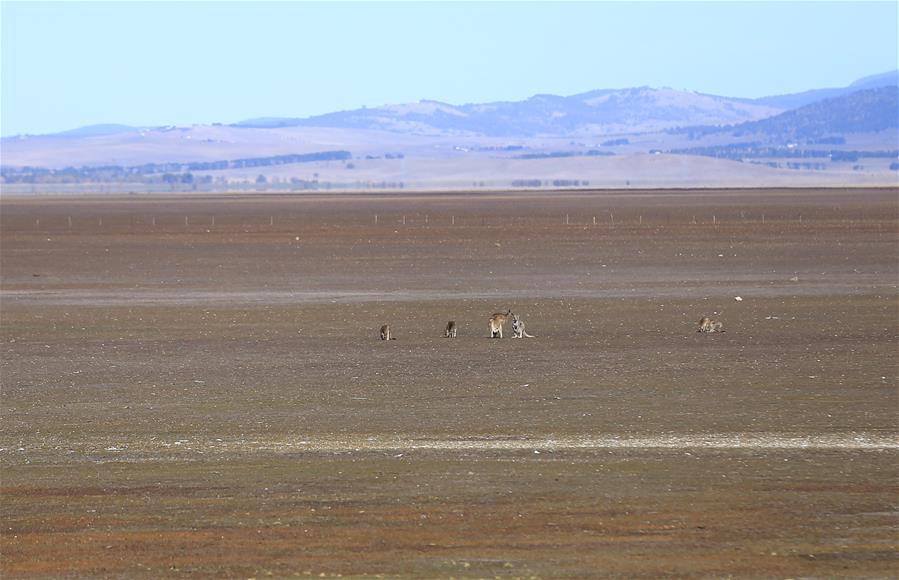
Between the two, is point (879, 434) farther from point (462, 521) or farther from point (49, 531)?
point (49, 531)

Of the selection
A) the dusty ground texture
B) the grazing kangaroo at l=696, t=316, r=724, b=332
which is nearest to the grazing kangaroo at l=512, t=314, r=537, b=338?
the dusty ground texture

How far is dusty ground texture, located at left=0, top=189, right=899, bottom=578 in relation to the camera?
9352 millimetres

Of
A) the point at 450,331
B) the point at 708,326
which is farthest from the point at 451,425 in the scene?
the point at 708,326

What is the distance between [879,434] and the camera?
12914 millimetres

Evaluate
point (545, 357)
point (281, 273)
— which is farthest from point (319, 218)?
point (545, 357)

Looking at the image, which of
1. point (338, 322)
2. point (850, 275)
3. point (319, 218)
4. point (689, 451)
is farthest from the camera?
point (319, 218)

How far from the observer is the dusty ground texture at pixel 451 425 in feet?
30.7

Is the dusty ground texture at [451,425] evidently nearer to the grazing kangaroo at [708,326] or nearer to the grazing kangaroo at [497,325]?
the grazing kangaroo at [497,325]

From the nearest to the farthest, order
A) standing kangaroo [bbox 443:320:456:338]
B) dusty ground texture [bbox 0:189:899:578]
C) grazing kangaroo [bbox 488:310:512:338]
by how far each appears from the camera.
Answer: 1. dusty ground texture [bbox 0:189:899:578]
2. grazing kangaroo [bbox 488:310:512:338]
3. standing kangaroo [bbox 443:320:456:338]

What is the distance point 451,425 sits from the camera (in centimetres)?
1361

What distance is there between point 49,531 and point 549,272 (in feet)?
75.6

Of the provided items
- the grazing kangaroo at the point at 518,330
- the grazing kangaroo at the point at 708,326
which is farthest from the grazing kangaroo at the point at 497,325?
the grazing kangaroo at the point at 708,326

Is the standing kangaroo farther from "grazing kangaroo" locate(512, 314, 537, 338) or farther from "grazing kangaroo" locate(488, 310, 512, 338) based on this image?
"grazing kangaroo" locate(512, 314, 537, 338)

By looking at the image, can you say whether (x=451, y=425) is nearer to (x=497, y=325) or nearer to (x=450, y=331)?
(x=497, y=325)
